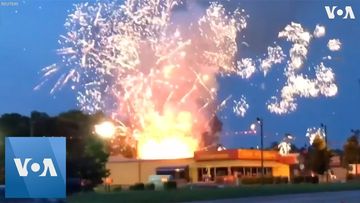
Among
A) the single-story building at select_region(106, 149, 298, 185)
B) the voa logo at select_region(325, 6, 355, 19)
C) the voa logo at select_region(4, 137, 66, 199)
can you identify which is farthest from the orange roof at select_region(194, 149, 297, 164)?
the voa logo at select_region(4, 137, 66, 199)

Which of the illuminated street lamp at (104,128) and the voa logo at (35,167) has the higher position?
the illuminated street lamp at (104,128)

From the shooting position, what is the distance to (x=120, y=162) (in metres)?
47.3

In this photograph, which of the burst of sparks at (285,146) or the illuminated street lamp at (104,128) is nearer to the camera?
the illuminated street lamp at (104,128)

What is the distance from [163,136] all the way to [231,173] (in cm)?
982

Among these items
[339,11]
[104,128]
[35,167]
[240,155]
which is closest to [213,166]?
[240,155]

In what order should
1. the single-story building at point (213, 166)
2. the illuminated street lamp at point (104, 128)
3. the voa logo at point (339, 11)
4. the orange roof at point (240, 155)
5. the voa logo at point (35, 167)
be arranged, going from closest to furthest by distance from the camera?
the voa logo at point (35, 167) < the voa logo at point (339, 11) < the illuminated street lamp at point (104, 128) < the single-story building at point (213, 166) < the orange roof at point (240, 155)

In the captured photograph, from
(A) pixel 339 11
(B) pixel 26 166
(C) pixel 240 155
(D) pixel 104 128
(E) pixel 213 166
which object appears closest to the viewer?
(B) pixel 26 166

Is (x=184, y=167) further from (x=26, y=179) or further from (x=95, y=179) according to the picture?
(x=26, y=179)

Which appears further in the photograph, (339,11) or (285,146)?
(285,146)

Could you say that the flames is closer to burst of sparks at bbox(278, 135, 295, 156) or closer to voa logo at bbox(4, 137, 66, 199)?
burst of sparks at bbox(278, 135, 295, 156)

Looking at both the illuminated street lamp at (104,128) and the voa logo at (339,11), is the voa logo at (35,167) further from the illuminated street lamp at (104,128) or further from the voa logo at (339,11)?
the illuminated street lamp at (104,128)

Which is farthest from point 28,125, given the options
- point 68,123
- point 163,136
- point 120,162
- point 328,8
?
point 163,136

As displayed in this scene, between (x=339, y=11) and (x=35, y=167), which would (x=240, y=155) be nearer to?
(x=339, y=11)

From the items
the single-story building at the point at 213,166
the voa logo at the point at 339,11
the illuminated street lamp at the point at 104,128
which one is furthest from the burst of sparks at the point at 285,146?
the voa logo at the point at 339,11
